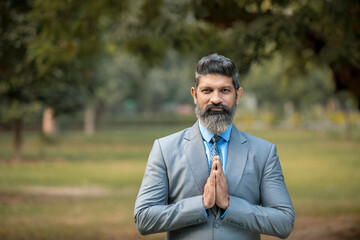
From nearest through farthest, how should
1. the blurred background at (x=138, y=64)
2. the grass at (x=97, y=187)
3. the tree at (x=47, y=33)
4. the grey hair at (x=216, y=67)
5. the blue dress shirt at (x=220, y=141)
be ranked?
the grey hair at (x=216, y=67)
the blue dress shirt at (x=220, y=141)
the blurred background at (x=138, y=64)
the tree at (x=47, y=33)
the grass at (x=97, y=187)

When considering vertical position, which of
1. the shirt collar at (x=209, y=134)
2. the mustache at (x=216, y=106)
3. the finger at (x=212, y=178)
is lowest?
the finger at (x=212, y=178)

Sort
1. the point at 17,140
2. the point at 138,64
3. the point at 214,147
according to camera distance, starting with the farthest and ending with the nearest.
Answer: the point at 17,140 → the point at 138,64 → the point at 214,147

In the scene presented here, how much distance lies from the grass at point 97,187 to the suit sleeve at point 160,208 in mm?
2081

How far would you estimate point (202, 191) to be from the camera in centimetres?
240

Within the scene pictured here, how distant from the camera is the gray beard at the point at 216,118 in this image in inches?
95.3

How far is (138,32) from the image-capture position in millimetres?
9695

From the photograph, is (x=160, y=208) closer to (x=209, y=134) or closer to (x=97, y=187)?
(x=209, y=134)

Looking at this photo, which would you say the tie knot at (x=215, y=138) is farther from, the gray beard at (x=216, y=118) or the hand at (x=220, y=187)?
the hand at (x=220, y=187)

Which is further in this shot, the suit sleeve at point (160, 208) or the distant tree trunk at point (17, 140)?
the distant tree trunk at point (17, 140)

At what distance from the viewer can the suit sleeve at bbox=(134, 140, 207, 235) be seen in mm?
2326

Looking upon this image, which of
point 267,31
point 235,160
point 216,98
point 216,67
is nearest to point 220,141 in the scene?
point 235,160

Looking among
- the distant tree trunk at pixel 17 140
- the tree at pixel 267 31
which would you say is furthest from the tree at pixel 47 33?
the distant tree trunk at pixel 17 140

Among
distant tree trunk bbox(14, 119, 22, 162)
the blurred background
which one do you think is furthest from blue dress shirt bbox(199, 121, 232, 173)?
distant tree trunk bbox(14, 119, 22, 162)

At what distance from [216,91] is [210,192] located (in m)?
0.49
